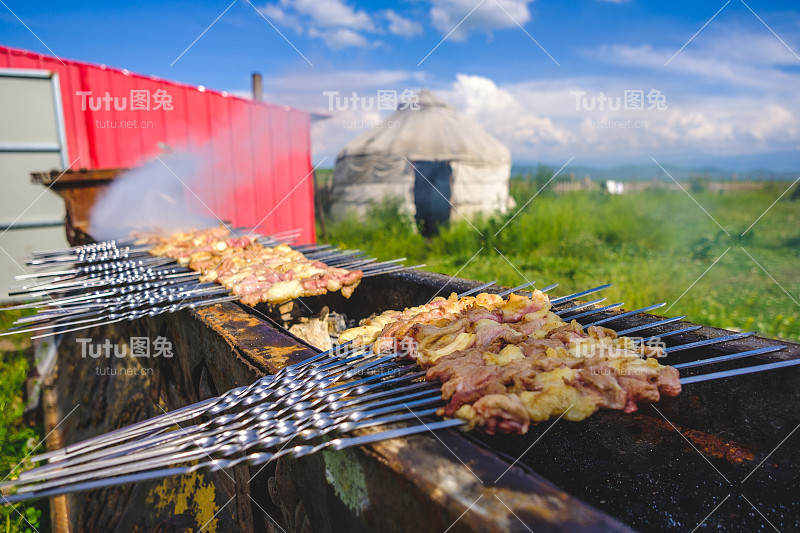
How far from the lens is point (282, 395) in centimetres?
193

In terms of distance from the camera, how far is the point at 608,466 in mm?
2357

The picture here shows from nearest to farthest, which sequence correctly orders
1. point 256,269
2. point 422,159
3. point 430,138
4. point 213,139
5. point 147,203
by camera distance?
point 256,269
point 147,203
point 213,139
point 422,159
point 430,138

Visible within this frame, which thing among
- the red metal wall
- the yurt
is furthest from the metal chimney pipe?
the yurt

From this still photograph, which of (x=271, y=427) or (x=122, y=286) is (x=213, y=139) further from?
(x=271, y=427)

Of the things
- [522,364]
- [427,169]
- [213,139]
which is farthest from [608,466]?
[427,169]

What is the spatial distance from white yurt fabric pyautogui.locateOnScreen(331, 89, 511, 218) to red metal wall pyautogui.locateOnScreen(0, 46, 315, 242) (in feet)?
14.9

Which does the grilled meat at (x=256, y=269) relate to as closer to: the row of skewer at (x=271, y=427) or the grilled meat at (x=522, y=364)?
the grilled meat at (x=522, y=364)

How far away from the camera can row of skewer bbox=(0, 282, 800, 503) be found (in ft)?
4.73

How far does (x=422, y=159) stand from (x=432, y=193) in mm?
1348

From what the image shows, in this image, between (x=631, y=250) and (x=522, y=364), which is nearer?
(x=522, y=364)

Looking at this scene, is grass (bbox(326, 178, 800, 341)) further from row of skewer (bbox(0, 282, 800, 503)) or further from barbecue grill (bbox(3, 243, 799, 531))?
row of skewer (bbox(0, 282, 800, 503))

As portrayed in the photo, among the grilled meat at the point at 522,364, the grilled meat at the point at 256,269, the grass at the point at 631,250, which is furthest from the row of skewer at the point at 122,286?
the grass at the point at 631,250

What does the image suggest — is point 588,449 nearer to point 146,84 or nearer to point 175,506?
point 175,506

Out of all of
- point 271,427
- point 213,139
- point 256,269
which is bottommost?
point 271,427
